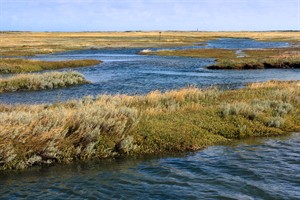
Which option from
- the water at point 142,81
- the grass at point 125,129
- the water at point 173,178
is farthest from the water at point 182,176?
the water at point 142,81

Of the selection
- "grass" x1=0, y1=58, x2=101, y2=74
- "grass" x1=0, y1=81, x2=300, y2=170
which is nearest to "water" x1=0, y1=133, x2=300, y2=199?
"grass" x1=0, y1=81, x2=300, y2=170

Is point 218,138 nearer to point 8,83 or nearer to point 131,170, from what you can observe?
point 131,170

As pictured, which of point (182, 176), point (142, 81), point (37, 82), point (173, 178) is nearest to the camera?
point (173, 178)

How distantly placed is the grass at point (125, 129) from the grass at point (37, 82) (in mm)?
13907

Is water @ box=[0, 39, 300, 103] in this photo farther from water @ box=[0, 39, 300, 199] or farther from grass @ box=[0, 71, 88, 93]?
water @ box=[0, 39, 300, 199]

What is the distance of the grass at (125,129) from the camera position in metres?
11.9

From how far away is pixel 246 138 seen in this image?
15492 millimetres

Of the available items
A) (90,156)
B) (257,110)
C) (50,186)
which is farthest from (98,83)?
(50,186)

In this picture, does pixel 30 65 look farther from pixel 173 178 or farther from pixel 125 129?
pixel 173 178

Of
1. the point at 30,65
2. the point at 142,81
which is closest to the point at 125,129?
the point at 142,81

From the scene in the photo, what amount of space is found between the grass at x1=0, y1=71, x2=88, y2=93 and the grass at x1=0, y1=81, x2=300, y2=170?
548 inches

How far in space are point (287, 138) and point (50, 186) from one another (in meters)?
9.66

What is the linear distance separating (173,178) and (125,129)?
3509mm

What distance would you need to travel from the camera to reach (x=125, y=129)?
1392cm
